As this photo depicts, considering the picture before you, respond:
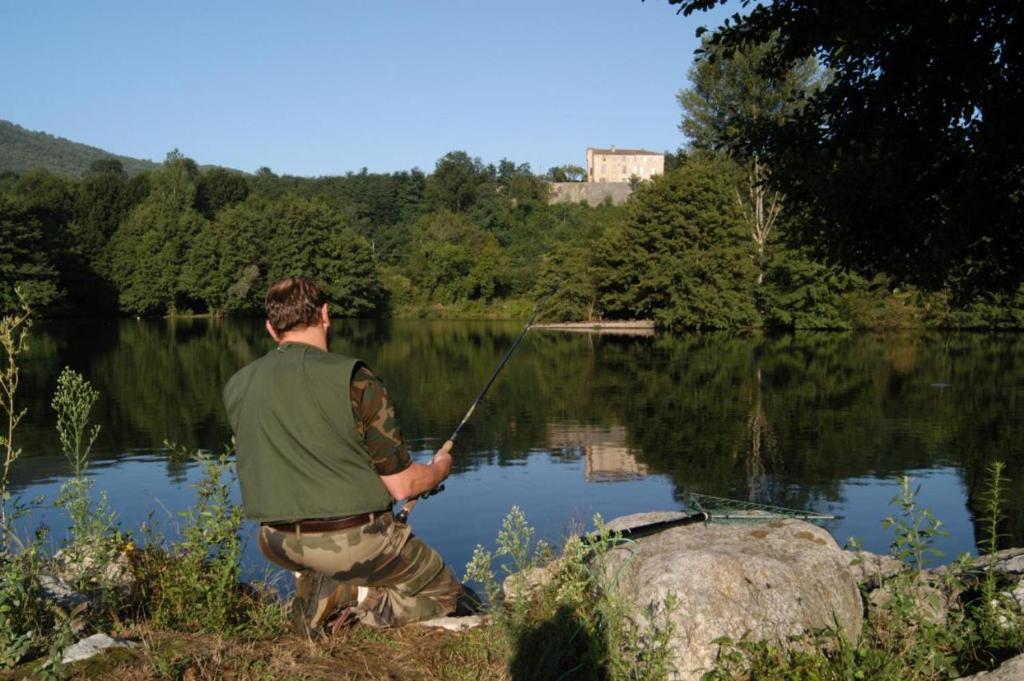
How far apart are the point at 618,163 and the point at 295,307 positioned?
140606 mm

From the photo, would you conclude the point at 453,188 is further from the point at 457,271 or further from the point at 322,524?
the point at 322,524

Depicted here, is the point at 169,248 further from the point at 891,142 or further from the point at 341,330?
the point at 891,142

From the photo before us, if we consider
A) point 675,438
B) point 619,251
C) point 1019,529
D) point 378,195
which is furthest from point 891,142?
point 378,195

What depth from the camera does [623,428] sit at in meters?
18.4

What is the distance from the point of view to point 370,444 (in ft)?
13.2

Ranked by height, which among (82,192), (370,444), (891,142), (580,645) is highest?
(82,192)

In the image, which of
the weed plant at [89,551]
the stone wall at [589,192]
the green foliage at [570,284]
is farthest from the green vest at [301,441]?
the stone wall at [589,192]

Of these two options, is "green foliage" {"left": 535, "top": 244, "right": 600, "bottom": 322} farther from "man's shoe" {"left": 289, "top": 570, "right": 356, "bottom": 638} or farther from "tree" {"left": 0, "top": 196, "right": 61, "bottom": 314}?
"man's shoe" {"left": 289, "top": 570, "right": 356, "bottom": 638}

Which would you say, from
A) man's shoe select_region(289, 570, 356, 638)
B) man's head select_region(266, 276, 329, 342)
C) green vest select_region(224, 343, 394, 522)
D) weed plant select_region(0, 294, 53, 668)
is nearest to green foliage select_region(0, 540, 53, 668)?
weed plant select_region(0, 294, 53, 668)

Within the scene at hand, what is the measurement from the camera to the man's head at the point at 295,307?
405 centimetres

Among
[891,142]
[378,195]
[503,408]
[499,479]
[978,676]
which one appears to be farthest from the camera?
[378,195]

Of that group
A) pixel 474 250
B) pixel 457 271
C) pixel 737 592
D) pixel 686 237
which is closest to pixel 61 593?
pixel 737 592

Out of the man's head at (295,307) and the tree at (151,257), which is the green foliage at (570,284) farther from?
the man's head at (295,307)

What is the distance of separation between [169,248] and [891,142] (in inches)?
2404
